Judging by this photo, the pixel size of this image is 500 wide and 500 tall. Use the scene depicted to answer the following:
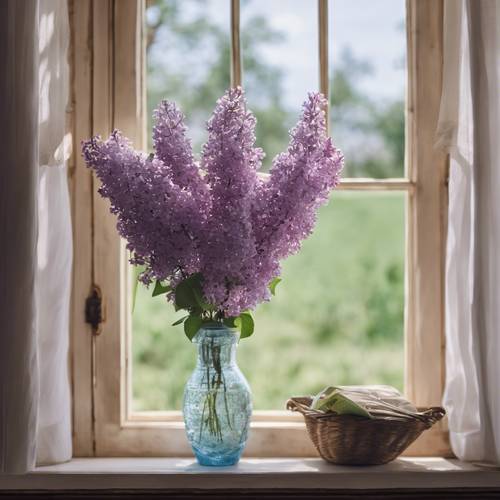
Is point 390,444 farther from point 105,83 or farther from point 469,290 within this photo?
point 105,83

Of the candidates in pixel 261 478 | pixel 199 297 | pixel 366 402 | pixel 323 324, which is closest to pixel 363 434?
pixel 366 402

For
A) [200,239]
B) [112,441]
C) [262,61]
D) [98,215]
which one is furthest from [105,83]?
[262,61]

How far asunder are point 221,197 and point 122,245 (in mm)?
439

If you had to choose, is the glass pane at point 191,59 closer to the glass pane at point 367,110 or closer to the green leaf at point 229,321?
the glass pane at point 367,110

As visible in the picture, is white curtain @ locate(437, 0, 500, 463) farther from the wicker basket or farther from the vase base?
the vase base

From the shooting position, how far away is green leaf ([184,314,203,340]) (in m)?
1.61

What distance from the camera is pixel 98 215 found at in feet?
6.04

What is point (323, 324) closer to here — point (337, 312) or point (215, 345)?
point (337, 312)

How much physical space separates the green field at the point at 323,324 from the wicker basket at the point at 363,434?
383cm

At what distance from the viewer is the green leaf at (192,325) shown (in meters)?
1.61

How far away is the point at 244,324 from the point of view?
5.44ft

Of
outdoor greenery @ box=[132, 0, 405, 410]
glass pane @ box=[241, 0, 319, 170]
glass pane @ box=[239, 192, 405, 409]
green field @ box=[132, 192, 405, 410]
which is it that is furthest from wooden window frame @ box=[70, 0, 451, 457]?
glass pane @ box=[239, 192, 405, 409]

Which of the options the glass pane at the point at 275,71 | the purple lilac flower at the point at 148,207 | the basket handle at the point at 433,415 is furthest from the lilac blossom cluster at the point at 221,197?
the glass pane at the point at 275,71

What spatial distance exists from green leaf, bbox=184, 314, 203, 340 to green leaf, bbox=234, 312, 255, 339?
0.28 ft
